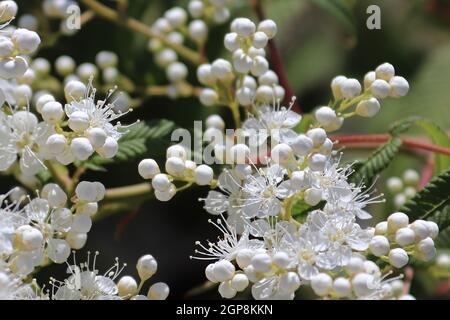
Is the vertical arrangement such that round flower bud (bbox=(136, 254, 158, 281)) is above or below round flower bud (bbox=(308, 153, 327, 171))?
below

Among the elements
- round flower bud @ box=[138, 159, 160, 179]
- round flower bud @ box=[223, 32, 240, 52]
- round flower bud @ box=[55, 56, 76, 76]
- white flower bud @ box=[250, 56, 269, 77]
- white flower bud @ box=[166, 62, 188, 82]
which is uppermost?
round flower bud @ box=[55, 56, 76, 76]

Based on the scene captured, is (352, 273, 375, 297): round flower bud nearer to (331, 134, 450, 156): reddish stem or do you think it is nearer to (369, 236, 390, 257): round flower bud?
(369, 236, 390, 257): round flower bud

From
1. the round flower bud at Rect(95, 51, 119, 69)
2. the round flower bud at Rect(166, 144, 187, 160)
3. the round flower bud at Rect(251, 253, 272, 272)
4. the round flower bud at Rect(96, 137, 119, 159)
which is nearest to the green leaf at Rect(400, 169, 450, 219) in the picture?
the round flower bud at Rect(251, 253, 272, 272)

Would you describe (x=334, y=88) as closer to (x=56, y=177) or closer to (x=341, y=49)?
(x=56, y=177)

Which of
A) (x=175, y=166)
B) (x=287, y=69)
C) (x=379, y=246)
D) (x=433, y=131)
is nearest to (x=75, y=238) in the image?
(x=175, y=166)

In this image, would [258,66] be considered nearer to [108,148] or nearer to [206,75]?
[206,75]

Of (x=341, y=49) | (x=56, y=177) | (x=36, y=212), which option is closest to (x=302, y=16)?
(x=341, y=49)
